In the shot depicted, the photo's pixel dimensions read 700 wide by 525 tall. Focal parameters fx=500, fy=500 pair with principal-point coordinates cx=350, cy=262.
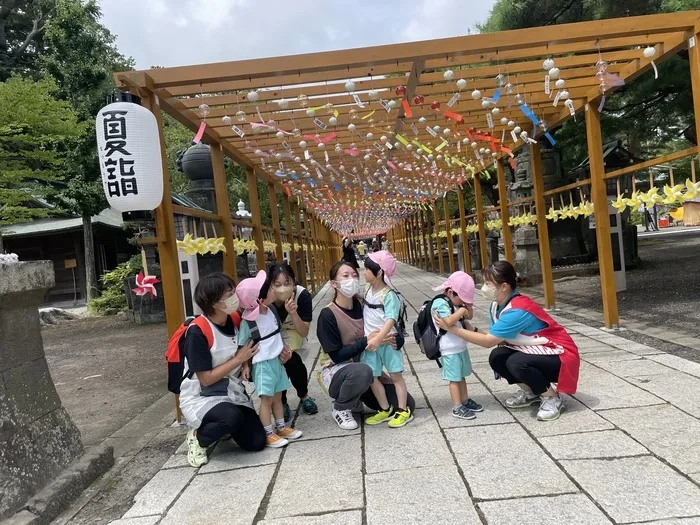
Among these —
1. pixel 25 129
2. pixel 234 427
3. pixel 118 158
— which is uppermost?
pixel 25 129

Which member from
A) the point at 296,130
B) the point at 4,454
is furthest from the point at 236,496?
the point at 296,130

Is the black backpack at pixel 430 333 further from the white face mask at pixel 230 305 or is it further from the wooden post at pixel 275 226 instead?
the wooden post at pixel 275 226

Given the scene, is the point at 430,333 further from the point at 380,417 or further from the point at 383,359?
the point at 380,417

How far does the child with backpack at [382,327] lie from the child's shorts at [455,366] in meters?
0.34

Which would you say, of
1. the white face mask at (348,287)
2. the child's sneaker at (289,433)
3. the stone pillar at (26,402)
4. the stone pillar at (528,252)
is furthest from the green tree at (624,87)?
the stone pillar at (26,402)

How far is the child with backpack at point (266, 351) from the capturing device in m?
3.50

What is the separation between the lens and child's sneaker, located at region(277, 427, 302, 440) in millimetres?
3605

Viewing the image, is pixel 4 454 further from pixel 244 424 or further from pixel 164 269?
pixel 164 269

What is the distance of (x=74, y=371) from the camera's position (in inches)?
304

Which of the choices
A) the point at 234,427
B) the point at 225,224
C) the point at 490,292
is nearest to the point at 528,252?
the point at 225,224

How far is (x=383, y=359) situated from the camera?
375 cm

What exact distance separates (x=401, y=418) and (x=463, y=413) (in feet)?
1.48

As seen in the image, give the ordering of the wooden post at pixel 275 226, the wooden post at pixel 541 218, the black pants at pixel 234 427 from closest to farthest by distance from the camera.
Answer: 1. the black pants at pixel 234 427
2. the wooden post at pixel 541 218
3. the wooden post at pixel 275 226

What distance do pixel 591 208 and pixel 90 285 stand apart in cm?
1554
